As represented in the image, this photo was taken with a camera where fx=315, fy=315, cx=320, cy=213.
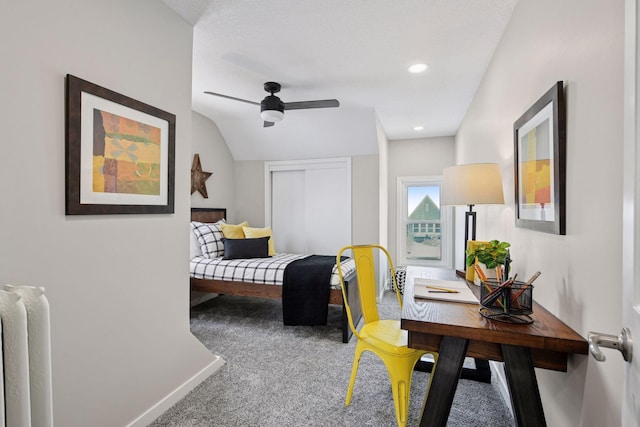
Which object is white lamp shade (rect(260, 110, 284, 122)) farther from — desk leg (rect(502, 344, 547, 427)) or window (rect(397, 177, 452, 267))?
window (rect(397, 177, 452, 267))

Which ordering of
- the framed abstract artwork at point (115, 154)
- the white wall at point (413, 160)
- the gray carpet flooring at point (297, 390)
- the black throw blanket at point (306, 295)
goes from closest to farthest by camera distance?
the framed abstract artwork at point (115, 154), the gray carpet flooring at point (297, 390), the black throw blanket at point (306, 295), the white wall at point (413, 160)

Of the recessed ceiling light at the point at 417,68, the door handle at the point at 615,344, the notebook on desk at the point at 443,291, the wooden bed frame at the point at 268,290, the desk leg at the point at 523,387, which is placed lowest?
the wooden bed frame at the point at 268,290

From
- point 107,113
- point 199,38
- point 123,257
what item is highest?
point 199,38

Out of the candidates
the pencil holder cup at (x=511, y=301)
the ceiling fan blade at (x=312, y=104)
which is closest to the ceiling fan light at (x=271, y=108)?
the ceiling fan blade at (x=312, y=104)

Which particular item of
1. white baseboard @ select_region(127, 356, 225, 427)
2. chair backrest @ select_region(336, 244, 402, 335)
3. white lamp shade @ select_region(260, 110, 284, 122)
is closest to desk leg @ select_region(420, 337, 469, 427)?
chair backrest @ select_region(336, 244, 402, 335)

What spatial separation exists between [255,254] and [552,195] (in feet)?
10.4

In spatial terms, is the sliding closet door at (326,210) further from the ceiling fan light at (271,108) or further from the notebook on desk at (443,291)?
the notebook on desk at (443,291)

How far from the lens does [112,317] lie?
65.9 inches

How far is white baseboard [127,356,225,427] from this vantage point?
181cm

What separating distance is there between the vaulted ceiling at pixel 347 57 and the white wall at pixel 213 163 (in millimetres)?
241

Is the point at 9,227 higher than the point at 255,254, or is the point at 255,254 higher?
the point at 9,227

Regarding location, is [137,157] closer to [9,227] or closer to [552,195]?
[9,227]

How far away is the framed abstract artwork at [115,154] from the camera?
1482 millimetres

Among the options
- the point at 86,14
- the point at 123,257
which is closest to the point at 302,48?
the point at 86,14
